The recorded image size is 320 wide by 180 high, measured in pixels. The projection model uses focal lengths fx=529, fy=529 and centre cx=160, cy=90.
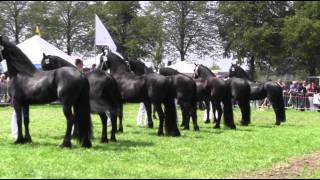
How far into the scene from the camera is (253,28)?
61.2 meters

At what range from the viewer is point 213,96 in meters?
18.1

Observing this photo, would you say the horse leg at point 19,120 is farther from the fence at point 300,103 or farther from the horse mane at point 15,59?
the fence at point 300,103

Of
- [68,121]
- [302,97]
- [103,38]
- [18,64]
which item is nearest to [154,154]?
[68,121]

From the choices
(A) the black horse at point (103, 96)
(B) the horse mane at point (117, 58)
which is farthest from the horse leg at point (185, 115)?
(A) the black horse at point (103, 96)

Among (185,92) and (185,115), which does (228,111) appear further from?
(185,92)

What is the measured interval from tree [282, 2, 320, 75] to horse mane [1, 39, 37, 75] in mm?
46027

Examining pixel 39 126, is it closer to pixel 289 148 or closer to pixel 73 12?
pixel 289 148

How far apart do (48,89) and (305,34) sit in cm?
4754

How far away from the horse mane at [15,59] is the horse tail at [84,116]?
5.67ft

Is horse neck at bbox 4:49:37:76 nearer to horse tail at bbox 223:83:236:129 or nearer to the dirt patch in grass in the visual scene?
the dirt patch in grass

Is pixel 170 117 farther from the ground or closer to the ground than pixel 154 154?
farther from the ground

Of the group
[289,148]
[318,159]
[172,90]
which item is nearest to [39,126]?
[172,90]

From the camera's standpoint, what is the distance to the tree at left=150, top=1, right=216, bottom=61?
61375 millimetres

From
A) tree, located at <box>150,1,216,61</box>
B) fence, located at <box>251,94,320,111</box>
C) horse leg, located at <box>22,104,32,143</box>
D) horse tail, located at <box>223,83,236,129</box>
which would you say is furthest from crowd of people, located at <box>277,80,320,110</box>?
tree, located at <box>150,1,216,61</box>
